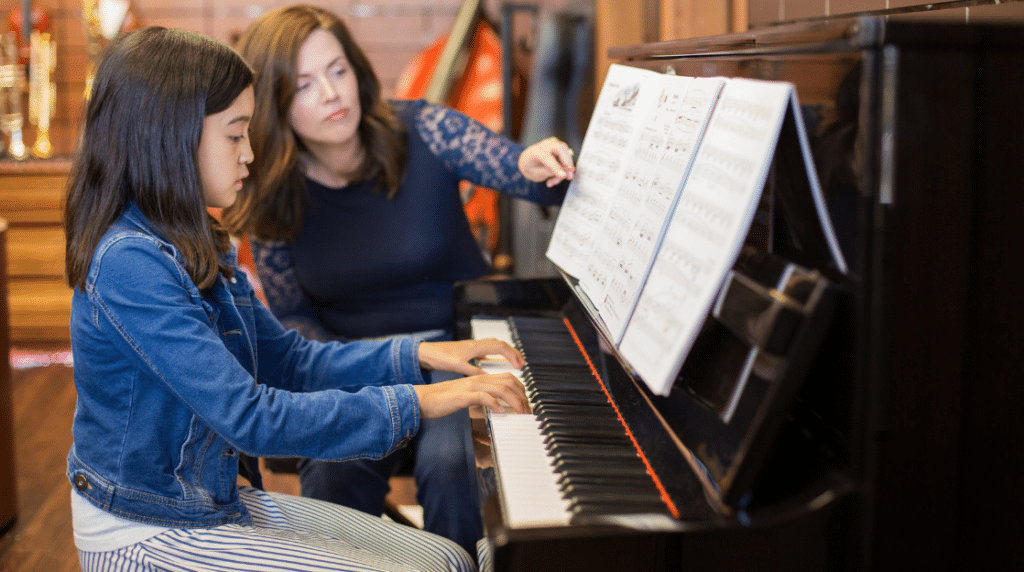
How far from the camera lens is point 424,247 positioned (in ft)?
6.45

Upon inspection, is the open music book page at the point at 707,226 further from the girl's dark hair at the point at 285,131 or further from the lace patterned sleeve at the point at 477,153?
the girl's dark hair at the point at 285,131

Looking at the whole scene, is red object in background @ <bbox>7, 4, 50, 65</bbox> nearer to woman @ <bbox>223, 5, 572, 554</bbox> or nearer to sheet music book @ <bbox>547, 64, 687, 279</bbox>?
woman @ <bbox>223, 5, 572, 554</bbox>

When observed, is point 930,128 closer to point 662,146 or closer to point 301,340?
point 662,146

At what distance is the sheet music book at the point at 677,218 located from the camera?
2.93 feet

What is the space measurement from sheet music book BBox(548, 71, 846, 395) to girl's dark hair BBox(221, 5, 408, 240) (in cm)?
72

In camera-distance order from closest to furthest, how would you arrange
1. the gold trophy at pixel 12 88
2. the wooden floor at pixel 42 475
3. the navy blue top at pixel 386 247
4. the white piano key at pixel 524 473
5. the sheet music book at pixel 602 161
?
the white piano key at pixel 524 473, the sheet music book at pixel 602 161, the navy blue top at pixel 386 247, the wooden floor at pixel 42 475, the gold trophy at pixel 12 88

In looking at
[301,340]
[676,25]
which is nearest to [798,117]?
[301,340]

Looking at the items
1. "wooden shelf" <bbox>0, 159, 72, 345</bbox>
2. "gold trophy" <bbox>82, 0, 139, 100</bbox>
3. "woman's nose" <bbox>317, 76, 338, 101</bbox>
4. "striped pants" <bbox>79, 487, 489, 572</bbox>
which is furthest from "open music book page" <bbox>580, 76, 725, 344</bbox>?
"gold trophy" <bbox>82, 0, 139, 100</bbox>

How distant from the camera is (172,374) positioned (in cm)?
113

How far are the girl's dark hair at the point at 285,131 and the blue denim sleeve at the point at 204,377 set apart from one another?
0.69 metres

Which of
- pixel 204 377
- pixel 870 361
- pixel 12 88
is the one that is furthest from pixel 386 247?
pixel 12 88

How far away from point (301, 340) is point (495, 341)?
0.35 metres

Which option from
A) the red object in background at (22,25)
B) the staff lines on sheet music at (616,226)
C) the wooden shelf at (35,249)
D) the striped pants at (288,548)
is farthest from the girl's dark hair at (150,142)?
the red object in background at (22,25)

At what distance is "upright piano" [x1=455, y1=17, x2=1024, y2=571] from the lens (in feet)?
2.69
